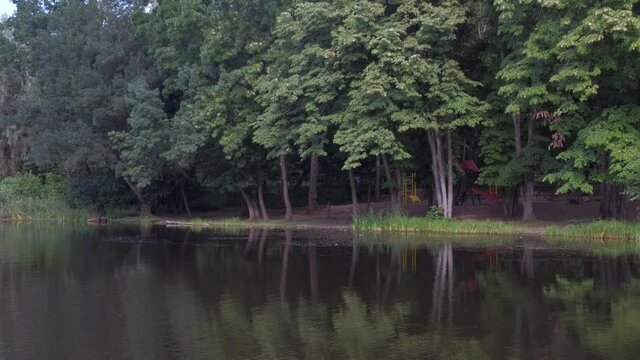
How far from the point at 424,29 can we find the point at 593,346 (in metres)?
19.8

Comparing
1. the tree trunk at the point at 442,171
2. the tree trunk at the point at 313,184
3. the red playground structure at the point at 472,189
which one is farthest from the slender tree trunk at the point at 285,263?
the red playground structure at the point at 472,189

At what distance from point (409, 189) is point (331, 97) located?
9696 mm

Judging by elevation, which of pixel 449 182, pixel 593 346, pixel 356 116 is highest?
pixel 356 116

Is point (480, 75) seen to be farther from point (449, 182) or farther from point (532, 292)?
point (532, 292)

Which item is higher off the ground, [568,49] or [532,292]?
[568,49]

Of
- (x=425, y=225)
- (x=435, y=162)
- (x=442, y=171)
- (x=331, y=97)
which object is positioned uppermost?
(x=331, y=97)

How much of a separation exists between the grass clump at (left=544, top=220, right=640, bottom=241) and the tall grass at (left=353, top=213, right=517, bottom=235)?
1830mm

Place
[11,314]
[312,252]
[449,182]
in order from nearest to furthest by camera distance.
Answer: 1. [11,314]
2. [312,252]
3. [449,182]

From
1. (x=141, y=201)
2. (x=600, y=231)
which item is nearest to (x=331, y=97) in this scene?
(x=600, y=231)

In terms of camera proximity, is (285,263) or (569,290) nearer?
(569,290)

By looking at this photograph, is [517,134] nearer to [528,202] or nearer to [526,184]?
[526,184]

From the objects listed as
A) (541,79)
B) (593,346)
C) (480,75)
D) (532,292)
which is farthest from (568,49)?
(593,346)

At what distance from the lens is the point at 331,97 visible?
3192 cm

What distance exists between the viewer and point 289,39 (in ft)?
111
